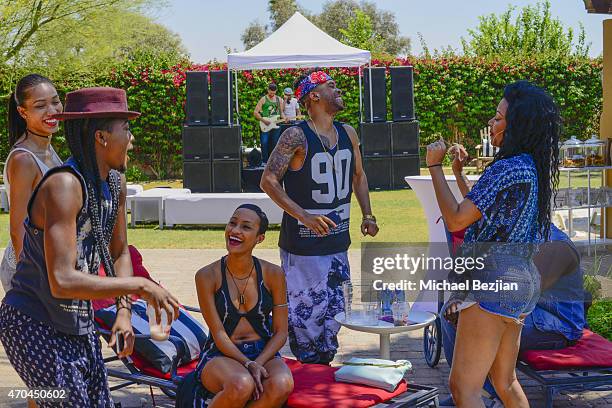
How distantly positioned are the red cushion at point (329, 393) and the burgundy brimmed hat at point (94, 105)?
181 centimetres

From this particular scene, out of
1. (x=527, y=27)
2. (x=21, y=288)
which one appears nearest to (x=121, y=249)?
(x=21, y=288)

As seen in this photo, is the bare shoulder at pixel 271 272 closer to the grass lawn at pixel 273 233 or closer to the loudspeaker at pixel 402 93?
the grass lawn at pixel 273 233

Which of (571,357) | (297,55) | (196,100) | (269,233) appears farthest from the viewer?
(196,100)

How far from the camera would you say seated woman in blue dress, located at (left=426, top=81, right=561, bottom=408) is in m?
3.58

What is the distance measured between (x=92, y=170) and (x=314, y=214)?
A: 2.31 m

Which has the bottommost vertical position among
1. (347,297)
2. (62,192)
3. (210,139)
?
(347,297)

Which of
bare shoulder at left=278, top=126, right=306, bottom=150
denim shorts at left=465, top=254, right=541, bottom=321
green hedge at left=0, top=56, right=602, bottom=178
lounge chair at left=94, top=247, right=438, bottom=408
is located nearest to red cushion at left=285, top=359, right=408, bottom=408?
lounge chair at left=94, top=247, right=438, bottom=408

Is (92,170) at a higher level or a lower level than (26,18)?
lower

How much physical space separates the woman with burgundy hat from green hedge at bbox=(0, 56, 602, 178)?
20206 millimetres

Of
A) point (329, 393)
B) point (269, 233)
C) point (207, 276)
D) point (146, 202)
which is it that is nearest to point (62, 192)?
point (207, 276)

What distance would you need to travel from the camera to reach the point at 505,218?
360cm

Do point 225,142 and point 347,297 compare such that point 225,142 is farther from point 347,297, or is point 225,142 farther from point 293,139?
point 347,297

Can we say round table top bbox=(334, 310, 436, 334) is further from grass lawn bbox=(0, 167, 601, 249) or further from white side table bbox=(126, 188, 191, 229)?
white side table bbox=(126, 188, 191, 229)

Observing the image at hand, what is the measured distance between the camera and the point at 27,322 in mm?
2910
